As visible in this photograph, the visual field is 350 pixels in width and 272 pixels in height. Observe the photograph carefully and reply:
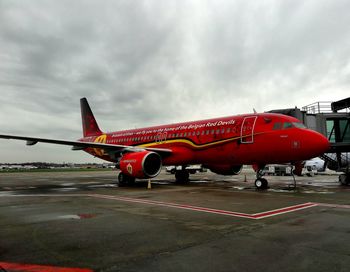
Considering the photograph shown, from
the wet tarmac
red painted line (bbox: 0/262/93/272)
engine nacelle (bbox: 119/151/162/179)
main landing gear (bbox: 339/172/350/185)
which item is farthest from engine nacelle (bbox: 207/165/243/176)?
red painted line (bbox: 0/262/93/272)

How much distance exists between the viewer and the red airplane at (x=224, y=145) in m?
13.1

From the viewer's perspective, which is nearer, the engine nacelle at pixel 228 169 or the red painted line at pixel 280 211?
the red painted line at pixel 280 211

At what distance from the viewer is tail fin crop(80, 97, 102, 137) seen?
28219 mm

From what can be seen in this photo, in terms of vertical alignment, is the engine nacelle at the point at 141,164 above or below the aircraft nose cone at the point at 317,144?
below

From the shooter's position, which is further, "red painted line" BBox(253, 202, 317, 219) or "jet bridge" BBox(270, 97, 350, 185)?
"jet bridge" BBox(270, 97, 350, 185)

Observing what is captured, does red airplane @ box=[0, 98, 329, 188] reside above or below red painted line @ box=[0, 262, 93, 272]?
above

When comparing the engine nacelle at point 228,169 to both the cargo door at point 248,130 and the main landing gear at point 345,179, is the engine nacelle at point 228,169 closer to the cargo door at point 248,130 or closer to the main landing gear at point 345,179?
the cargo door at point 248,130

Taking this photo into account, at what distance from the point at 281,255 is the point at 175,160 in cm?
1401

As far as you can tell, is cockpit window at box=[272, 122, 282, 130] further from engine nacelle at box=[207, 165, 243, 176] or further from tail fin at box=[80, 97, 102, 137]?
tail fin at box=[80, 97, 102, 137]

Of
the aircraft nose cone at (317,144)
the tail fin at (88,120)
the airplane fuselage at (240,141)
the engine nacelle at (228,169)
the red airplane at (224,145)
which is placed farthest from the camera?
the tail fin at (88,120)

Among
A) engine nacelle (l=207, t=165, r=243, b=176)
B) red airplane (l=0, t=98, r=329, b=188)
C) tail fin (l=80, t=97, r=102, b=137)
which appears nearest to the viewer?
red airplane (l=0, t=98, r=329, b=188)

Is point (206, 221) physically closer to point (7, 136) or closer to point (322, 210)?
point (322, 210)

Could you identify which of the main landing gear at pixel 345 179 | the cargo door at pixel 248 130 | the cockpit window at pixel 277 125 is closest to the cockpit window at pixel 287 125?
the cockpit window at pixel 277 125

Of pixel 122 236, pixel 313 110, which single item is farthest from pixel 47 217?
pixel 313 110
